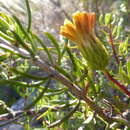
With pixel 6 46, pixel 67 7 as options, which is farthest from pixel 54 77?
pixel 67 7

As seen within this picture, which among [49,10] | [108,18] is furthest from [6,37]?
[49,10]

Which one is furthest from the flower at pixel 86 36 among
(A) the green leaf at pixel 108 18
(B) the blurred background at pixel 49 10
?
(B) the blurred background at pixel 49 10

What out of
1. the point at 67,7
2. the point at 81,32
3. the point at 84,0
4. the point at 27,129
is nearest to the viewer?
the point at 81,32

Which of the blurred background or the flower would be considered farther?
the blurred background

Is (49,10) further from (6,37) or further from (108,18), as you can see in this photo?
(6,37)

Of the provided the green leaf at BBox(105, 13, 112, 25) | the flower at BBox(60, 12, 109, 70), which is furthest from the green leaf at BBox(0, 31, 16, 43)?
the green leaf at BBox(105, 13, 112, 25)

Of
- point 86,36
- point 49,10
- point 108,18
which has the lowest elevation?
point 86,36

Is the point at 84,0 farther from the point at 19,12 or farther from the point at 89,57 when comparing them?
the point at 89,57

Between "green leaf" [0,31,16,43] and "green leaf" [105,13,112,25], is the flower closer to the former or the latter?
"green leaf" [0,31,16,43]
